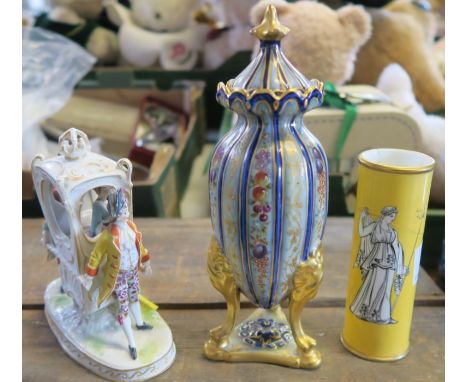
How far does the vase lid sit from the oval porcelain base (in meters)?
0.34

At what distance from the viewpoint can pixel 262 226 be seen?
56 centimetres

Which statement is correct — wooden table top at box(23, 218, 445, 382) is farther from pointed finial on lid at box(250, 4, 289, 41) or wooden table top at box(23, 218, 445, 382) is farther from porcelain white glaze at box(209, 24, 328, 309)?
pointed finial on lid at box(250, 4, 289, 41)

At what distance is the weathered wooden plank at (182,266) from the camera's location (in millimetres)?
786

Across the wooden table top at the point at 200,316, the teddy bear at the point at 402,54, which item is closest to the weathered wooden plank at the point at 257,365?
the wooden table top at the point at 200,316

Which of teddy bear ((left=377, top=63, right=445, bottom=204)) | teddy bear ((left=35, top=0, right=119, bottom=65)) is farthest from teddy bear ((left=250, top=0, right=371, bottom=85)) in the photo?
teddy bear ((left=35, top=0, right=119, bottom=65))

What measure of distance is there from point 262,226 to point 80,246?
0.25 metres

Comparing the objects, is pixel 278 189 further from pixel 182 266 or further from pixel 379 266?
pixel 182 266

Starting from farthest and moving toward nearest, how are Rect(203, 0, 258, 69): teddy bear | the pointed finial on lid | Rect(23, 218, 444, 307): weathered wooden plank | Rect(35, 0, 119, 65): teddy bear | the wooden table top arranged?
1. Rect(35, 0, 119, 65): teddy bear
2. Rect(203, 0, 258, 69): teddy bear
3. Rect(23, 218, 444, 307): weathered wooden plank
4. the wooden table top
5. the pointed finial on lid

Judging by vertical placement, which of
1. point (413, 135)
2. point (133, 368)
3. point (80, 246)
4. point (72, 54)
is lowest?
point (133, 368)

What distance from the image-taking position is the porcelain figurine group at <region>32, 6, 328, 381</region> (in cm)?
54

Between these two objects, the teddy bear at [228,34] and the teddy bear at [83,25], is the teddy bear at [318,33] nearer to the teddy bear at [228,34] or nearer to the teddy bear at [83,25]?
the teddy bear at [228,34]

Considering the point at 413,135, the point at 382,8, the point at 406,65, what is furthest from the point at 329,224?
the point at 382,8

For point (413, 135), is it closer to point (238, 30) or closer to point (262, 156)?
point (262, 156)

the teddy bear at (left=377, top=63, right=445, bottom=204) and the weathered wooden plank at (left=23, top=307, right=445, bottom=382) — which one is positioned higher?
the teddy bear at (left=377, top=63, right=445, bottom=204)
